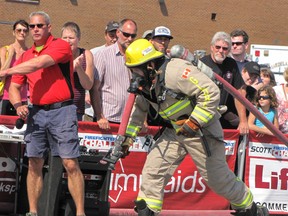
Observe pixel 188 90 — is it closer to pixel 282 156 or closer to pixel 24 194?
pixel 24 194

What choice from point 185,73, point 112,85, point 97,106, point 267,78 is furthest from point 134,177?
point 267,78

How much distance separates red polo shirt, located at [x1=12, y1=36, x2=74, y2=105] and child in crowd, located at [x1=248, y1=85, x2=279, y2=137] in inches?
116

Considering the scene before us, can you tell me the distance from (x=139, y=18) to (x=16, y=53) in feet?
72.9

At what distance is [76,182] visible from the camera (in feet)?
27.2

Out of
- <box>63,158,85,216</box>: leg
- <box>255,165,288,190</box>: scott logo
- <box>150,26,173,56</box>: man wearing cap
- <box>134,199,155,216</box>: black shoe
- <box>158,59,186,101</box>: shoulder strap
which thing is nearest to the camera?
<box>158,59,186,101</box>: shoulder strap

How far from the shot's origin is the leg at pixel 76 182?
830 centimetres

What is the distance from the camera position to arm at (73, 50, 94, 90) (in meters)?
9.20

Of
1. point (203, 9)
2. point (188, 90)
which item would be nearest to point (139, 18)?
point (203, 9)

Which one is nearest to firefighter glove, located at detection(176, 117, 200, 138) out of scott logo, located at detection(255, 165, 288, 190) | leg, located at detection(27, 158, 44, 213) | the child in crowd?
leg, located at detection(27, 158, 44, 213)

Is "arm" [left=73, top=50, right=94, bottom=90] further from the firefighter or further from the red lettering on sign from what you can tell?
the red lettering on sign

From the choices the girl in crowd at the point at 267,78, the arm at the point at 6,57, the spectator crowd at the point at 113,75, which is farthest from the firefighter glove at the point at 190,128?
the girl in crowd at the point at 267,78

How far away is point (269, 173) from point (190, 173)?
1087mm

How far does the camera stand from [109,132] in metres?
9.71

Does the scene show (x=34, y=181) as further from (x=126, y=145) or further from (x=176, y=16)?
(x=176, y=16)
